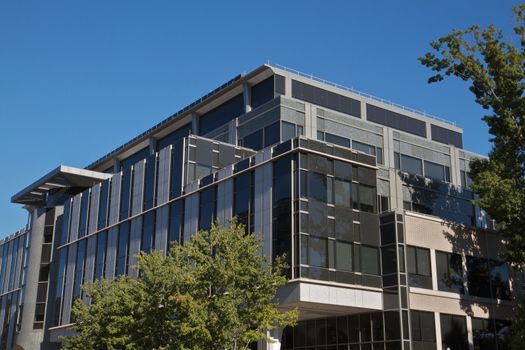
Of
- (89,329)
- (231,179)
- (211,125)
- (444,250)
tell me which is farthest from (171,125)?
(444,250)

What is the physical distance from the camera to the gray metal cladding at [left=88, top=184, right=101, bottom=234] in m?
59.2

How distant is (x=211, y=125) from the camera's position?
187ft

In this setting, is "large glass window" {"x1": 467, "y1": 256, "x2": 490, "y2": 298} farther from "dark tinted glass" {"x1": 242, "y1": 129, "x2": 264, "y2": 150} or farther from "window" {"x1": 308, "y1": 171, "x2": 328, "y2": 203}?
"dark tinted glass" {"x1": 242, "y1": 129, "x2": 264, "y2": 150}

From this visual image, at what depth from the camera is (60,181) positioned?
220 ft

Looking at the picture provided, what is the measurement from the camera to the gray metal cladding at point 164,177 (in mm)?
50156

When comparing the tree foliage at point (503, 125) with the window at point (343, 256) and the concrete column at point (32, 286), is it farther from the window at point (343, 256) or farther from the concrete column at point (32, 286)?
the concrete column at point (32, 286)

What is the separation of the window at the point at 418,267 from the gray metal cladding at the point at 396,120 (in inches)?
699

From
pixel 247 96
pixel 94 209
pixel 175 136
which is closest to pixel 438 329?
pixel 247 96

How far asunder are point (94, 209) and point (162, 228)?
12.7 m

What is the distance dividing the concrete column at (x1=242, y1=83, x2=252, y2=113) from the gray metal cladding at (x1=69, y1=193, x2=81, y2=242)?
19453 mm

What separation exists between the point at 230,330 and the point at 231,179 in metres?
13.9

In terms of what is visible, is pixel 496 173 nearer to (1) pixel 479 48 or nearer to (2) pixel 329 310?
(1) pixel 479 48

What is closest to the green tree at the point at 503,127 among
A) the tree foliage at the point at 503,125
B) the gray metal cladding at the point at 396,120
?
the tree foliage at the point at 503,125

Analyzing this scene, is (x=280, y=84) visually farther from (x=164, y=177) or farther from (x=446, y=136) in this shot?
(x=446, y=136)
